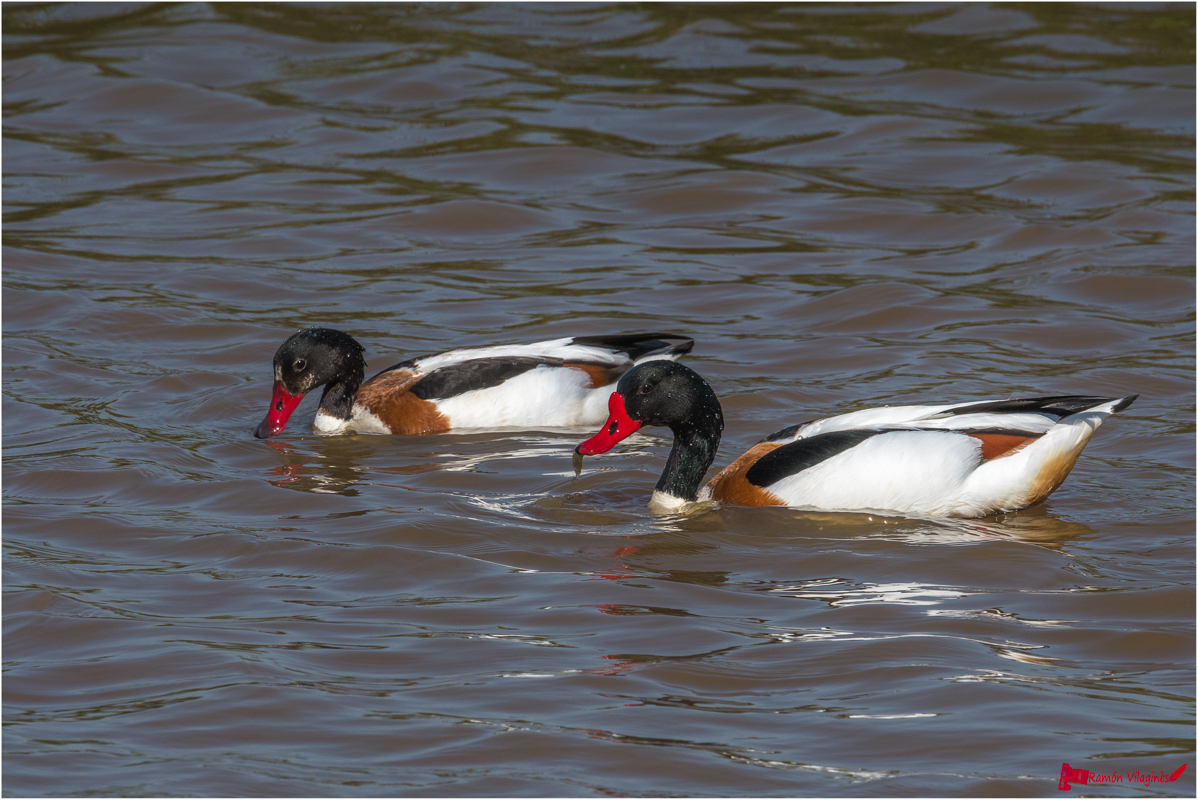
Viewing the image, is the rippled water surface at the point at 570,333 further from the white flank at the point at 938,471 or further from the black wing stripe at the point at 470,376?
the black wing stripe at the point at 470,376

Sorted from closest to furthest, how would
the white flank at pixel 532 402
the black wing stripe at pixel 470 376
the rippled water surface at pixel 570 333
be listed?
the rippled water surface at pixel 570 333, the black wing stripe at pixel 470 376, the white flank at pixel 532 402

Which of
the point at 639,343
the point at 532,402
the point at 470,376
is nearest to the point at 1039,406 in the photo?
the point at 639,343

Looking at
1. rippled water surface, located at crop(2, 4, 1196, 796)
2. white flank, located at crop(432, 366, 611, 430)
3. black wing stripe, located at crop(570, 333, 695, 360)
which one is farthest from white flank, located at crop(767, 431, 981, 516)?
white flank, located at crop(432, 366, 611, 430)

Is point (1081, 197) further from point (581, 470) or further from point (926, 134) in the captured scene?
point (581, 470)

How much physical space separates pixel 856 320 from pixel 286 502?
191 inches

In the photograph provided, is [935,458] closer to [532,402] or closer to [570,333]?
[532,402]

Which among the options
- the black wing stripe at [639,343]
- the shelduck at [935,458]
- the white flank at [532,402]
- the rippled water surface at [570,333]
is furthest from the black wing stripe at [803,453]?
the white flank at [532,402]

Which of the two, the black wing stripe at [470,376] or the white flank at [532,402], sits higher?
the black wing stripe at [470,376]

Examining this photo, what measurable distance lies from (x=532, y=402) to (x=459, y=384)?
49 cm

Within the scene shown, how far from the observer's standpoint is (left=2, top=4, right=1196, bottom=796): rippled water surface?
5.25 meters

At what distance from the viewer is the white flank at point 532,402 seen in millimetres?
9570

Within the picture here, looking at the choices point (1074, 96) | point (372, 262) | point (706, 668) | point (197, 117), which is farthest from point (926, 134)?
point (706, 668)

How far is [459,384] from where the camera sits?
31.1 feet

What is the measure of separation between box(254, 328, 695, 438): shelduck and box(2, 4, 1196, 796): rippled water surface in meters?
0.19
